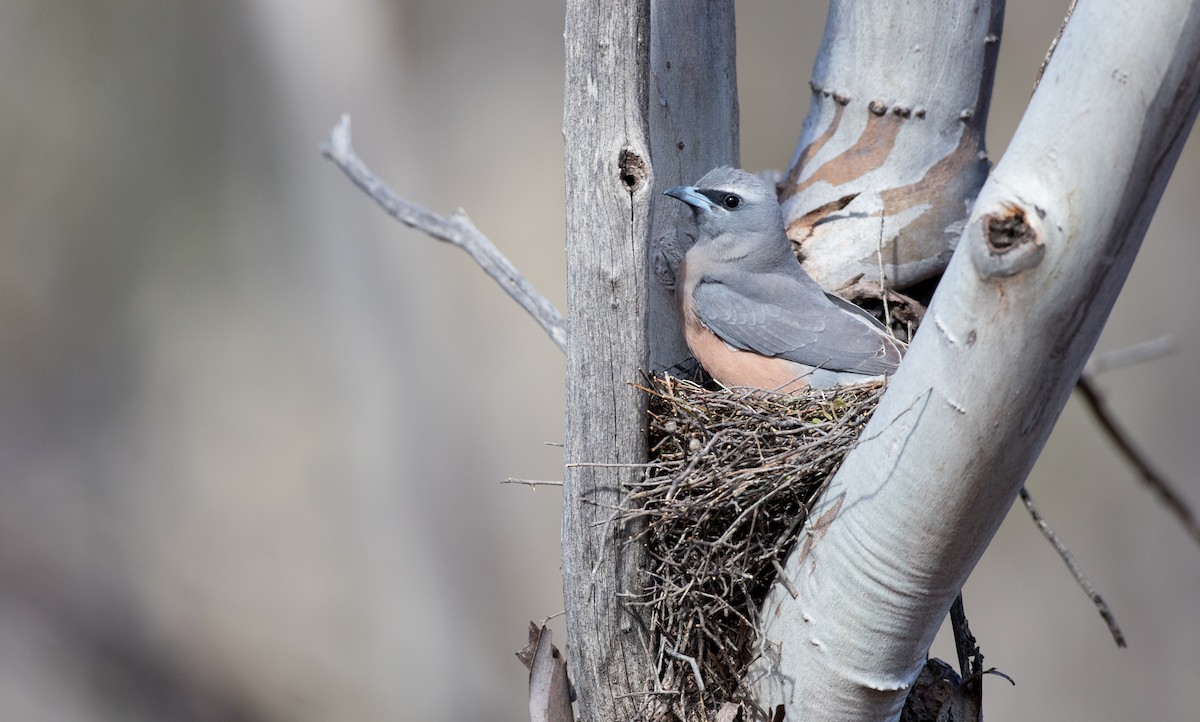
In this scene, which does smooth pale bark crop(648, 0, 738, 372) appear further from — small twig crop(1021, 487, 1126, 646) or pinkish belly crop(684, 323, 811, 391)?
small twig crop(1021, 487, 1126, 646)

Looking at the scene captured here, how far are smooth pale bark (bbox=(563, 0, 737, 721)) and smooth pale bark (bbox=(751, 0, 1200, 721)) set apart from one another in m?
0.39

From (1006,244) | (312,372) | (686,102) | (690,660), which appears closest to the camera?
(1006,244)

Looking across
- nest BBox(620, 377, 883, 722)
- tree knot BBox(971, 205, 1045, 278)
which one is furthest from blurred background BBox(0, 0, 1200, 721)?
tree knot BBox(971, 205, 1045, 278)

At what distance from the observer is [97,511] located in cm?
661

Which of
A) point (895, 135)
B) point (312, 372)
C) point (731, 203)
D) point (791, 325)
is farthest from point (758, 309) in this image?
point (312, 372)

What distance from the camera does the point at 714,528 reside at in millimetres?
2012

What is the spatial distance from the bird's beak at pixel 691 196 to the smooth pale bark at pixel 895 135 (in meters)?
0.41

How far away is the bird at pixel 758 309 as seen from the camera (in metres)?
2.57

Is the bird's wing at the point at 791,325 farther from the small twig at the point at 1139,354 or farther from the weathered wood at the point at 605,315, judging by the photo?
the weathered wood at the point at 605,315

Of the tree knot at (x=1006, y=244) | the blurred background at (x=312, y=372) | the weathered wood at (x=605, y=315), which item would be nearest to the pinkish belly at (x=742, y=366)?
the weathered wood at (x=605, y=315)

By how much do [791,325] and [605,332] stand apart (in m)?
1.02

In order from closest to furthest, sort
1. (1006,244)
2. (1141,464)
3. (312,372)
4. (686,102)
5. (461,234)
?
(1006,244) → (686,102) → (1141,464) → (461,234) → (312,372)

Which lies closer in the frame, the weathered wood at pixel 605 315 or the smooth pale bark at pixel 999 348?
the smooth pale bark at pixel 999 348

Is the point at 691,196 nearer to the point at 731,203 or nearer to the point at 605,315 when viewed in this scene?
the point at 731,203
